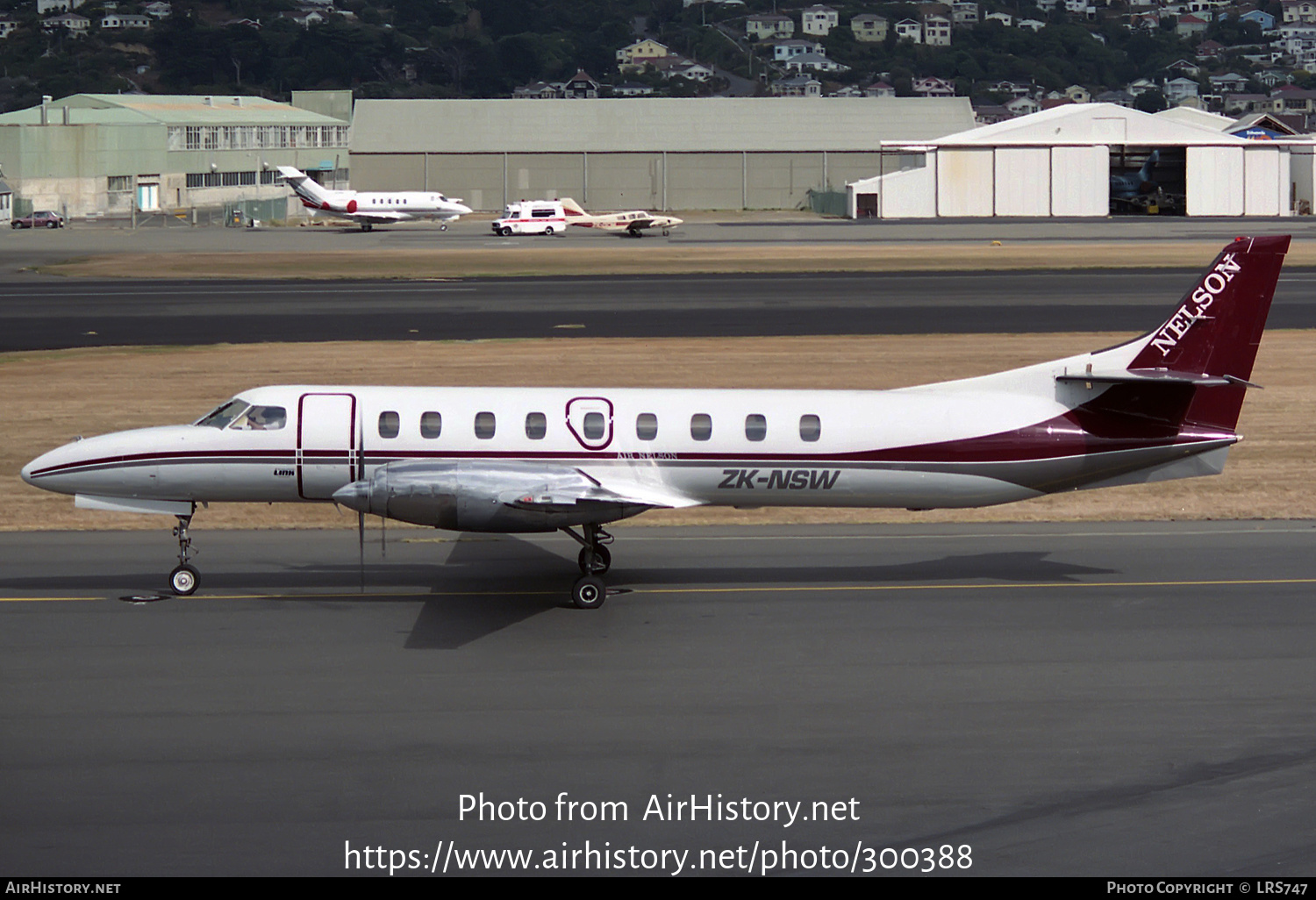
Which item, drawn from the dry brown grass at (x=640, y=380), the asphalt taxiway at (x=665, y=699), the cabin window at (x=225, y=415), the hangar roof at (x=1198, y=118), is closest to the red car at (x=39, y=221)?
the dry brown grass at (x=640, y=380)

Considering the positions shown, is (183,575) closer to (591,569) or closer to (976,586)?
(591,569)

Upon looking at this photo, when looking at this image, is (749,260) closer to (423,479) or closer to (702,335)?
(702,335)

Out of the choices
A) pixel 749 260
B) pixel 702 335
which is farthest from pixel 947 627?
pixel 749 260

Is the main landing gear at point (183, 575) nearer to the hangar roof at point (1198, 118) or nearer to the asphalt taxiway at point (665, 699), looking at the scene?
the asphalt taxiway at point (665, 699)

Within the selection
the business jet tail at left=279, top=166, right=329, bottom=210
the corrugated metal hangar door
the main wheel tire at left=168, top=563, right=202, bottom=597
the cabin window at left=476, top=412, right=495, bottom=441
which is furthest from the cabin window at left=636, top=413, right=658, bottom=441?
the corrugated metal hangar door

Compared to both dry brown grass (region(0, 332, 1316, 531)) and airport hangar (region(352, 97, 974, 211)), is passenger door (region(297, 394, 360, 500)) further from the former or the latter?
airport hangar (region(352, 97, 974, 211))

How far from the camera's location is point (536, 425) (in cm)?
2075

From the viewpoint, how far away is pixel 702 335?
48906 millimetres

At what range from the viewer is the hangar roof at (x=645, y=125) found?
140000mm

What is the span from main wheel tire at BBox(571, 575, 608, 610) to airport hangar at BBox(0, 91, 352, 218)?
377 feet

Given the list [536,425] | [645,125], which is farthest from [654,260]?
[645,125]

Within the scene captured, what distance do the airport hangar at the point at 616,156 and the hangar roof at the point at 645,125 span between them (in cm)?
12

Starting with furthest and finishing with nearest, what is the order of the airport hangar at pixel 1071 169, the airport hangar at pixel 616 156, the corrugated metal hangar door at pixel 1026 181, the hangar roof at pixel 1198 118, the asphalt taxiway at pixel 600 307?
the airport hangar at pixel 616 156 → the hangar roof at pixel 1198 118 → the corrugated metal hangar door at pixel 1026 181 → the airport hangar at pixel 1071 169 → the asphalt taxiway at pixel 600 307

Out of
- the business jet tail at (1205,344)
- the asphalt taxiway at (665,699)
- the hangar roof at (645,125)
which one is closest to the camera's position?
the asphalt taxiway at (665,699)
